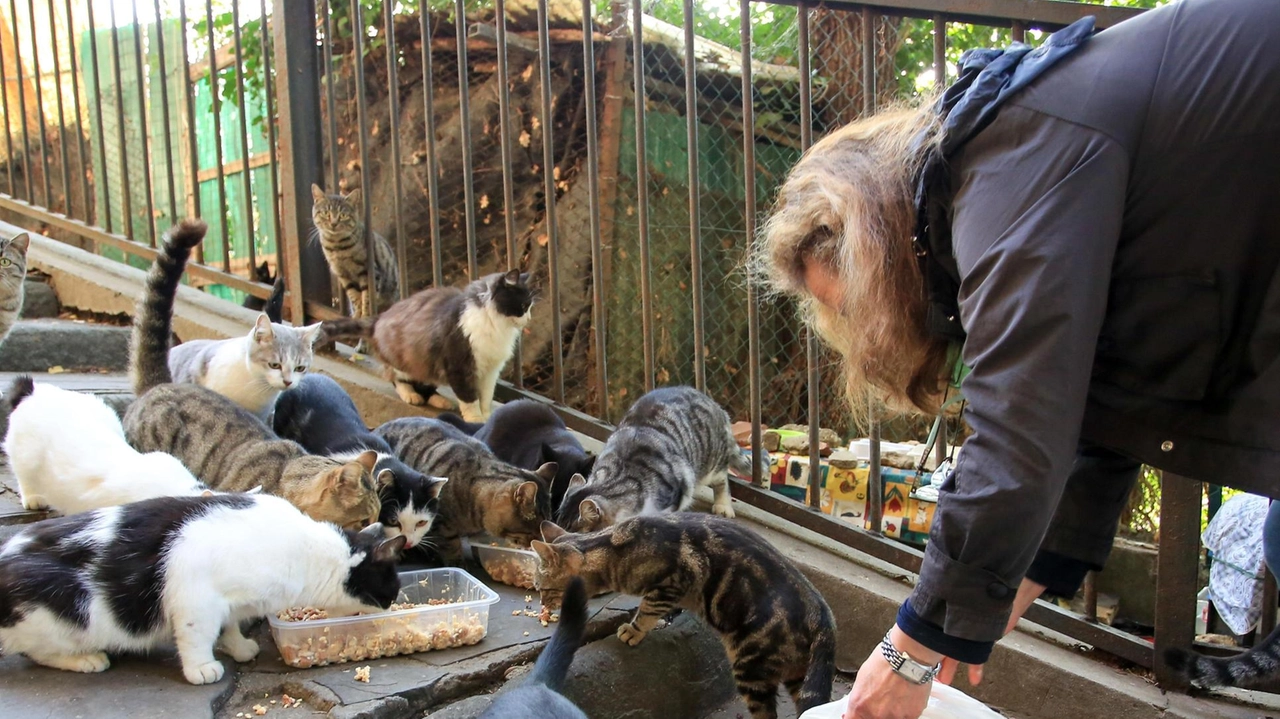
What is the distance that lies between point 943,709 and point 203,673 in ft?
5.51

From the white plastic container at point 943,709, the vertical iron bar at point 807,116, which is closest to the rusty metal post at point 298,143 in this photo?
the vertical iron bar at point 807,116

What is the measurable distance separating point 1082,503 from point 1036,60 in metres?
0.97

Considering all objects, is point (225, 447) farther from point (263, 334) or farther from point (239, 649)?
point (239, 649)

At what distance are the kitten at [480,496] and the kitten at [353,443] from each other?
0.49 feet

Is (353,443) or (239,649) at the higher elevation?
(353,443)

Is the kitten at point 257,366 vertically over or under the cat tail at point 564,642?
over

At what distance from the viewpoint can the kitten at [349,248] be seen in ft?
15.5

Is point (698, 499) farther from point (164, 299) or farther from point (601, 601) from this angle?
point (164, 299)

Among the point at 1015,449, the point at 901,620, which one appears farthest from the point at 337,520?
the point at 1015,449

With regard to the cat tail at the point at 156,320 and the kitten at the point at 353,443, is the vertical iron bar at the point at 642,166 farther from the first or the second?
the cat tail at the point at 156,320

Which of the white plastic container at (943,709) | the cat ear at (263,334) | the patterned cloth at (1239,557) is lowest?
the patterned cloth at (1239,557)

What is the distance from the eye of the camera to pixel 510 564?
317 cm

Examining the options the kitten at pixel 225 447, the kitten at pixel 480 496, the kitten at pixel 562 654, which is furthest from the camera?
the kitten at pixel 480 496

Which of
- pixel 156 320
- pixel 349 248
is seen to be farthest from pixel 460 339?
pixel 156 320
